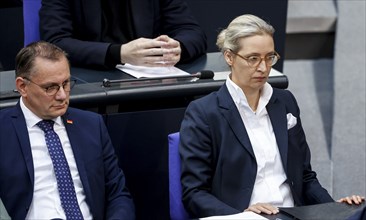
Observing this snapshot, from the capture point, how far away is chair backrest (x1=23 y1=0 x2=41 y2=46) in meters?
3.36

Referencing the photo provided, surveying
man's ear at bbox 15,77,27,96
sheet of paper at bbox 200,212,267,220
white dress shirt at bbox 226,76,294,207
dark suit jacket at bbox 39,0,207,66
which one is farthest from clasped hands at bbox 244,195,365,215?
dark suit jacket at bbox 39,0,207,66

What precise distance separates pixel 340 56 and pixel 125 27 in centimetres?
175

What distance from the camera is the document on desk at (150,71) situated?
10.0 ft

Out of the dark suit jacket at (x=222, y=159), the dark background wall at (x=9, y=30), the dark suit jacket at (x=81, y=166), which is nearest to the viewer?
the dark suit jacket at (x=81, y=166)

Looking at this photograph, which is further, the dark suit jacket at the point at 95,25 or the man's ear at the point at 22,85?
the dark suit jacket at the point at 95,25

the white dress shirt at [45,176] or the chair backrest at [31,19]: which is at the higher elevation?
the chair backrest at [31,19]

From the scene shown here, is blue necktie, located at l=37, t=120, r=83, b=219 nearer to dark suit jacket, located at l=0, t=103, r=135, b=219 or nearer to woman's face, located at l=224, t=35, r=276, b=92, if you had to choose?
dark suit jacket, located at l=0, t=103, r=135, b=219

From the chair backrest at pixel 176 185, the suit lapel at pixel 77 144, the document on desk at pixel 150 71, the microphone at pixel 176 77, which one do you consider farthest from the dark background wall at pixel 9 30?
the chair backrest at pixel 176 185

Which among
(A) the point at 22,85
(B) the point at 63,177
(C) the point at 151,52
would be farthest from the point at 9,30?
(B) the point at 63,177

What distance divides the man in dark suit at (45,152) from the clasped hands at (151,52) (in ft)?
1.87

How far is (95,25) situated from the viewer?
Answer: 332cm

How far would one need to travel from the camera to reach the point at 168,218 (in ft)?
10.0

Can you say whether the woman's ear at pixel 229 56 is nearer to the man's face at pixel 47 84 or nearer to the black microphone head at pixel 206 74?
the black microphone head at pixel 206 74

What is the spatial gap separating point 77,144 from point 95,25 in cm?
85
